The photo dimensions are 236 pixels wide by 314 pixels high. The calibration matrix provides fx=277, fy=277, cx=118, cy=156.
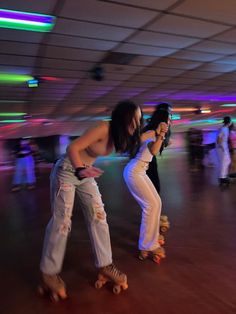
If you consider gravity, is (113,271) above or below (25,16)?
below

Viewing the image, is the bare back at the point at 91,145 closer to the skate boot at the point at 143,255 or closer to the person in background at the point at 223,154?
the skate boot at the point at 143,255

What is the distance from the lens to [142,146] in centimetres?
226

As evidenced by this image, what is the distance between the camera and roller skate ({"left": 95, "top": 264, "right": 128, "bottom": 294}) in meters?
1.82

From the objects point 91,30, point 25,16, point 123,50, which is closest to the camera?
point 25,16

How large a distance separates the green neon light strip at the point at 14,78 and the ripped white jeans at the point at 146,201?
12.1 ft

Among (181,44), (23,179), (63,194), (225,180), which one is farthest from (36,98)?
(63,194)

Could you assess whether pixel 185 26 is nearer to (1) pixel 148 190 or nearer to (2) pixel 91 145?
(1) pixel 148 190

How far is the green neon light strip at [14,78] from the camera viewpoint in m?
4.98

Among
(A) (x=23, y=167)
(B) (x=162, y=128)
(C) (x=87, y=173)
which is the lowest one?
(A) (x=23, y=167)

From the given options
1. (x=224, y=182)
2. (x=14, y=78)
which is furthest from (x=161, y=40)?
(x=14, y=78)

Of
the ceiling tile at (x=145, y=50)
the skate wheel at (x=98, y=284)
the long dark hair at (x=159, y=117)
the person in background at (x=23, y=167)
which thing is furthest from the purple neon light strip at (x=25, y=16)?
the person in background at (x=23, y=167)

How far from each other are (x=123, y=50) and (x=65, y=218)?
3098 millimetres

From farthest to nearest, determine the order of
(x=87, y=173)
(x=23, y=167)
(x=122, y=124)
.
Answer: (x=23, y=167)
(x=122, y=124)
(x=87, y=173)

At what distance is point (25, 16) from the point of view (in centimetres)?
284
